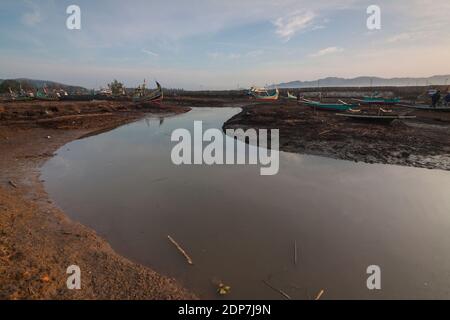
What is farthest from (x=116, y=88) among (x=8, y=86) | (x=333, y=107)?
(x=333, y=107)

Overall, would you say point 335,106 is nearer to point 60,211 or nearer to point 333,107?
point 333,107

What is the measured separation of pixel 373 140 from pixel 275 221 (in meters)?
11.8

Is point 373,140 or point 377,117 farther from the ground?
point 377,117

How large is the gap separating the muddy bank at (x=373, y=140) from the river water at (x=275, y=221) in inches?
58.8

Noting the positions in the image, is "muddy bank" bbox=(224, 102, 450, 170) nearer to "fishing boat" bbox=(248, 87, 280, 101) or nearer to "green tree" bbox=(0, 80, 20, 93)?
"fishing boat" bbox=(248, 87, 280, 101)

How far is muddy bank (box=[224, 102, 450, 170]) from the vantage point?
12.3 metres

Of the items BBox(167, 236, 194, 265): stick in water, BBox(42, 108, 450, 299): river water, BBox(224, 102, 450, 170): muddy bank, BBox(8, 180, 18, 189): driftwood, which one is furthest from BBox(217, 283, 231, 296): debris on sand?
BBox(224, 102, 450, 170): muddy bank

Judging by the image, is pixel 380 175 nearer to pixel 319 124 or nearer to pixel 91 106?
pixel 319 124

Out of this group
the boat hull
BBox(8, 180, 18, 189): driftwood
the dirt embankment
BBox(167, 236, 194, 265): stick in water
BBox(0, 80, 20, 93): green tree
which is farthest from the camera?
BBox(0, 80, 20, 93): green tree

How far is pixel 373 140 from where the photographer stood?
50.9 ft

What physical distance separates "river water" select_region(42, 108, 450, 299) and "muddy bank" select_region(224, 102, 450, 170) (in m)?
1.49

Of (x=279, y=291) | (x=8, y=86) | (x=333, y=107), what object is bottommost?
(x=279, y=291)
